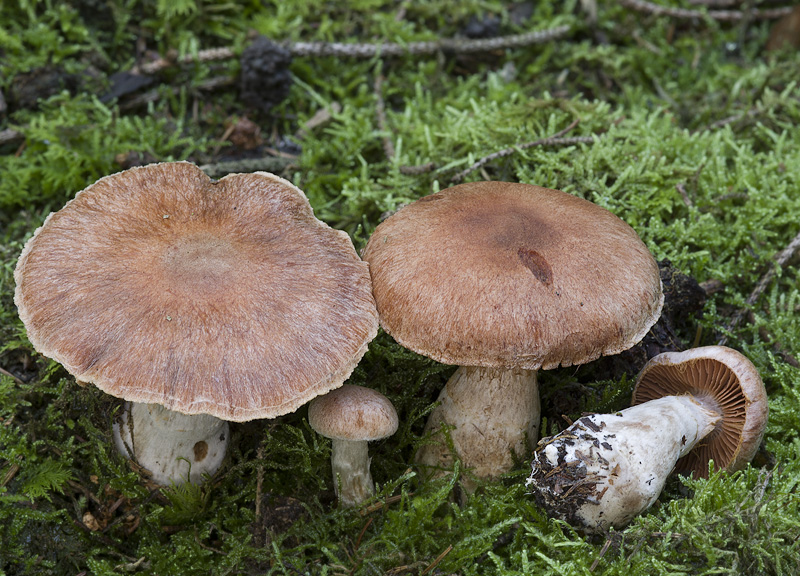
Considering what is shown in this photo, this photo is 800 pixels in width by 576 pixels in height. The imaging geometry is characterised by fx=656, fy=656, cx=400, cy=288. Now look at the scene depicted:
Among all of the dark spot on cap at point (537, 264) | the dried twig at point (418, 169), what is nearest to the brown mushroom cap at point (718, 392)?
the dark spot on cap at point (537, 264)

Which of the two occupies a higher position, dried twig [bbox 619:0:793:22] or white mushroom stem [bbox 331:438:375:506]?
dried twig [bbox 619:0:793:22]

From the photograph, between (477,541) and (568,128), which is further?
(568,128)

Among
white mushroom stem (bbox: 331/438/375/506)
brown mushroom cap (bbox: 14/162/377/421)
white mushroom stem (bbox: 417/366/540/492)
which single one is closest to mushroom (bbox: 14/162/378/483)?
brown mushroom cap (bbox: 14/162/377/421)

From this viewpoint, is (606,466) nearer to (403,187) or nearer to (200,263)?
(200,263)

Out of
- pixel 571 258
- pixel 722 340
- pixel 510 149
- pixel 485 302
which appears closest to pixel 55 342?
pixel 485 302

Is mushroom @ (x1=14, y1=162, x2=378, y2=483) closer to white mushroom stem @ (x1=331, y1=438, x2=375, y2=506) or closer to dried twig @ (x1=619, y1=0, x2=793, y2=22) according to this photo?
white mushroom stem @ (x1=331, y1=438, x2=375, y2=506)

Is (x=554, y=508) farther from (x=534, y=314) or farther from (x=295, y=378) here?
(x=295, y=378)

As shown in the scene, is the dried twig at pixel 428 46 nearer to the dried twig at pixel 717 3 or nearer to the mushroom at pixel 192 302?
the dried twig at pixel 717 3
